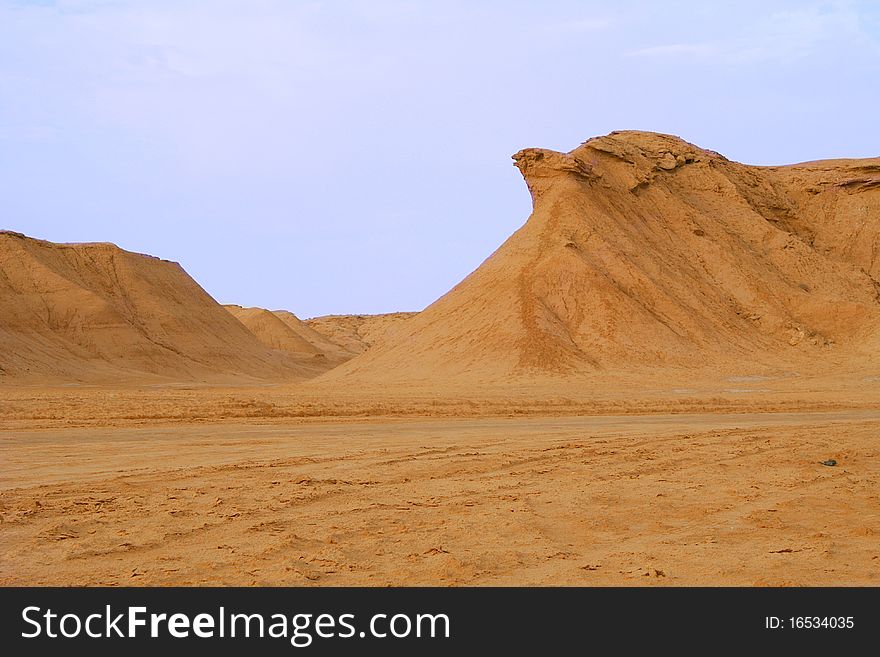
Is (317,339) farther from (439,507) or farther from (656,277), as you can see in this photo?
(439,507)

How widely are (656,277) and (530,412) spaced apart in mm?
16795

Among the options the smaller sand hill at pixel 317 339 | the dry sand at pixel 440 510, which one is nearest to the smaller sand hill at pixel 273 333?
the smaller sand hill at pixel 317 339

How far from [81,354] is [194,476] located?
38.5m

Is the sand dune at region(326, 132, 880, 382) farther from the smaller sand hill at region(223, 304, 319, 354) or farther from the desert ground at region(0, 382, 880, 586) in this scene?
the smaller sand hill at region(223, 304, 319, 354)

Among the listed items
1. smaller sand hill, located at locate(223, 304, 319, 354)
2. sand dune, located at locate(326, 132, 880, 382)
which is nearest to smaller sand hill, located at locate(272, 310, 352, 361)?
smaller sand hill, located at locate(223, 304, 319, 354)

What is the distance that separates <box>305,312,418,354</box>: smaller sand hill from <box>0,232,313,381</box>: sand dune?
107 feet

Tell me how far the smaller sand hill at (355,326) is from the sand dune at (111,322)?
3256 cm

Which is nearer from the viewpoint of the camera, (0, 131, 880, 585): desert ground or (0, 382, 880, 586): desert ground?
(0, 382, 880, 586): desert ground

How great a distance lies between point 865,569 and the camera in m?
6.39

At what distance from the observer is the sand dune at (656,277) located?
31.7 meters

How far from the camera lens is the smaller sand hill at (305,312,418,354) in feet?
308

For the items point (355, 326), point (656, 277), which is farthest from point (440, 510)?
point (355, 326)

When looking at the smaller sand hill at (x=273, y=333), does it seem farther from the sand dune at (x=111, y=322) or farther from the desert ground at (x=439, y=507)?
the desert ground at (x=439, y=507)
